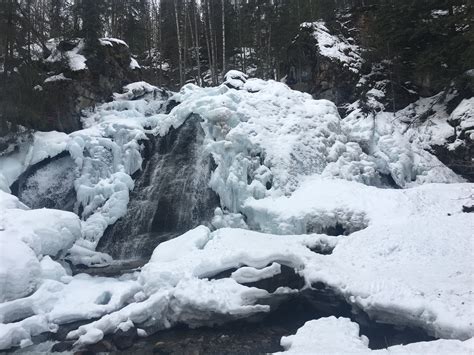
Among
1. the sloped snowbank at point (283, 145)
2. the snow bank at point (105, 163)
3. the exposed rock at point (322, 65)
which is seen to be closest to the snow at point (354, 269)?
the sloped snowbank at point (283, 145)

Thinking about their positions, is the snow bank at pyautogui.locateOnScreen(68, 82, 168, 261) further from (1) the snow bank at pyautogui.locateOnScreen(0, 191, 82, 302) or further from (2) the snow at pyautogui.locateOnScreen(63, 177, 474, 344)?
(2) the snow at pyautogui.locateOnScreen(63, 177, 474, 344)

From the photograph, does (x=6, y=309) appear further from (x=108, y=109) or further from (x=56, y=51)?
(x=56, y=51)

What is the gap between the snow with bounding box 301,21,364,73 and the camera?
22938 mm

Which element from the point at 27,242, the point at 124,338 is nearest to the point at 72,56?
the point at 27,242

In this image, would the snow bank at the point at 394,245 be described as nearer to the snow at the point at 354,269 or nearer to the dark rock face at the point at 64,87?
the snow at the point at 354,269

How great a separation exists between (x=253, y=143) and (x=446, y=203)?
6.52m

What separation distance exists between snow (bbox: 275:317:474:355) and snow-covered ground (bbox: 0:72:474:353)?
40 mm

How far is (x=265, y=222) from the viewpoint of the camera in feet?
43.4

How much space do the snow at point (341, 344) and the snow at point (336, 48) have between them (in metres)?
17.6

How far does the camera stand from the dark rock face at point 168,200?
14297 millimetres

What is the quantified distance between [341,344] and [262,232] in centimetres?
626

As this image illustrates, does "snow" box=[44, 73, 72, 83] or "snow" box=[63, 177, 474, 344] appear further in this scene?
"snow" box=[44, 73, 72, 83]

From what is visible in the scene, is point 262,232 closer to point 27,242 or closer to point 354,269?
point 354,269

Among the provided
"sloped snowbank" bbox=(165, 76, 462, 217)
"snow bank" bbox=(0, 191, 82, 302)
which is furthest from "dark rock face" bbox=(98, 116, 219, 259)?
"snow bank" bbox=(0, 191, 82, 302)
